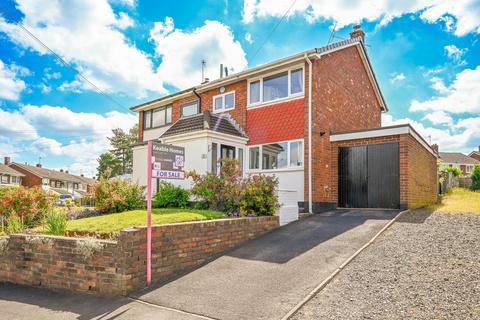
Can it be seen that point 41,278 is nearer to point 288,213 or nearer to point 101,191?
point 101,191

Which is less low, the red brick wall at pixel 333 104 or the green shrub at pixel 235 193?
the red brick wall at pixel 333 104

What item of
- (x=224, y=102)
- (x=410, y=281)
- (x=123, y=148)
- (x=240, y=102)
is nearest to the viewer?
(x=410, y=281)

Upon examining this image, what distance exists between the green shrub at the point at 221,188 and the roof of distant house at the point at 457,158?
58942mm

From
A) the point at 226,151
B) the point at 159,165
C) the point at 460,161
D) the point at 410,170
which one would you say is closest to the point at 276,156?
the point at 226,151

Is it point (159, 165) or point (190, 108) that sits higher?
point (190, 108)

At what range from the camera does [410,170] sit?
11445 mm

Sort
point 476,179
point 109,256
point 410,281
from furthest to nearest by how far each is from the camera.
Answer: point 476,179 < point 109,256 < point 410,281

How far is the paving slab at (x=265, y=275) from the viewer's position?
4805 mm

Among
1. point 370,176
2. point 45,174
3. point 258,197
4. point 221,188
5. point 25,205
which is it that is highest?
point 45,174

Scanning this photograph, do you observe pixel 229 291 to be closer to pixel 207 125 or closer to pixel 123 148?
pixel 207 125

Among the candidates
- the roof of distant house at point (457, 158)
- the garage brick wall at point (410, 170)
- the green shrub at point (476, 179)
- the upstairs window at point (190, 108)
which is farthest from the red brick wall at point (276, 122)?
the roof of distant house at point (457, 158)

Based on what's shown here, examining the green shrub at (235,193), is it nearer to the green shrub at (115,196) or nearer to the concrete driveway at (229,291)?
the concrete driveway at (229,291)

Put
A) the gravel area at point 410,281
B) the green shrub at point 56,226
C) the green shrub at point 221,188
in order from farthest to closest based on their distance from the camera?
1. the green shrub at point 221,188
2. the green shrub at point 56,226
3. the gravel area at point 410,281

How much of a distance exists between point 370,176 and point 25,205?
11.6 metres
